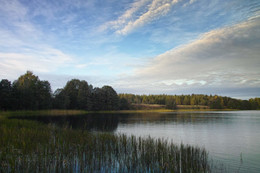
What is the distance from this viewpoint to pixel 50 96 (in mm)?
77000

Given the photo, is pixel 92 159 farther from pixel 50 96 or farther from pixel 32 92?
pixel 50 96

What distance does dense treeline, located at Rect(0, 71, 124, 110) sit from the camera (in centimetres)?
6037

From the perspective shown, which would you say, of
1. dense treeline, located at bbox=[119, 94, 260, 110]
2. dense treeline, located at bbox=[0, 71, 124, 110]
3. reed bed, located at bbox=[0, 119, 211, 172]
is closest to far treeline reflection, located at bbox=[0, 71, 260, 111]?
dense treeline, located at bbox=[0, 71, 124, 110]

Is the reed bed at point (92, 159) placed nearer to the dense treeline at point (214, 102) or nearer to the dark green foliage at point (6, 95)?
the dark green foliage at point (6, 95)

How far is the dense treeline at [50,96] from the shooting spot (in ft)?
198

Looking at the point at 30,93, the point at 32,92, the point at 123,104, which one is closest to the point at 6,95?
the point at 30,93

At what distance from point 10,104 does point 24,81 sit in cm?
1218

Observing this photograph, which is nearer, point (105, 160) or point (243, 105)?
Answer: point (105, 160)

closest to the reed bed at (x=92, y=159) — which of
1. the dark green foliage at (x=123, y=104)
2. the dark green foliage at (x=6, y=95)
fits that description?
the dark green foliage at (x=6, y=95)

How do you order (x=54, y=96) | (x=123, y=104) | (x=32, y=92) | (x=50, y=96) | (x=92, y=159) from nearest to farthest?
(x=92, y=159), (x=32, y=92), (x=50, y=96), (x=54, y=96), (x=123, y=104)

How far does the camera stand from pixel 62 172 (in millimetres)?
9195

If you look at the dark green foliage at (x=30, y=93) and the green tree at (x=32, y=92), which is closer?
the dark green foliage at (x=30, y=93)

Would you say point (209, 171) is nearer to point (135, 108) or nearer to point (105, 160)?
point (105, 160)

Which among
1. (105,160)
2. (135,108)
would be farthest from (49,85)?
(105,160)
